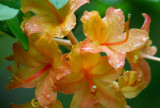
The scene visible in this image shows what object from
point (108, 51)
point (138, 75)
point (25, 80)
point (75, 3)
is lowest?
point (138, 75)

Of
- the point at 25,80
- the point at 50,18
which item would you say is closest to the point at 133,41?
the point at 50,18

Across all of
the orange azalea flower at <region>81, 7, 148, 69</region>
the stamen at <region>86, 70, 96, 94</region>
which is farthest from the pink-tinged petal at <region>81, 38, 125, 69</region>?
the stamen at <region>86, 70, 96, 94</region>

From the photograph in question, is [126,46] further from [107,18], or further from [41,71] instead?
[41,71]

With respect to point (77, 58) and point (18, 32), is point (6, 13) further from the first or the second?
point (77, 58)

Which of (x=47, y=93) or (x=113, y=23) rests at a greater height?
(x=113, y=23)

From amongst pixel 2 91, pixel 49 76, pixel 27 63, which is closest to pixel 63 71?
pixel 49 76

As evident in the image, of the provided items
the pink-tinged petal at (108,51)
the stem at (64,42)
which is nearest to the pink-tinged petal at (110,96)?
the pink-tinged petal at (108,51)
